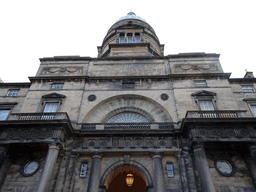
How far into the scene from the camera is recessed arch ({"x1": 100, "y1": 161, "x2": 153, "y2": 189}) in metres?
15.3

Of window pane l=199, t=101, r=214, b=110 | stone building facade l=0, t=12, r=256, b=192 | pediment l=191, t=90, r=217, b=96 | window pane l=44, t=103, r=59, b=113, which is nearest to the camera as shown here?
stone building facade l=0, t=12, r=256, b=192

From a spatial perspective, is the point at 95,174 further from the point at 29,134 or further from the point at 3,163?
the point at 3,163

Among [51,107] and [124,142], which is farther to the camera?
[51,107]

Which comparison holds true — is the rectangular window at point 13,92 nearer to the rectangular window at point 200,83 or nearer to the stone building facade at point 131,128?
the stone building facade at point 131,128

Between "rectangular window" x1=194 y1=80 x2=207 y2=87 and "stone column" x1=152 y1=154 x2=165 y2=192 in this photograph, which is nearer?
"stone column" x1=152 y1=154 x2=165 y2=192

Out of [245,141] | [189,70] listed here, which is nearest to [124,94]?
[189,70]

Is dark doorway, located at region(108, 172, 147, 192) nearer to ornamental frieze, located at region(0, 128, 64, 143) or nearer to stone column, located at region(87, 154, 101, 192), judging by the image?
stone column, located at region(87, 154, 101, 192)

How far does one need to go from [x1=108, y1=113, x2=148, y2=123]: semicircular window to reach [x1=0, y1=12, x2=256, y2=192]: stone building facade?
11cm

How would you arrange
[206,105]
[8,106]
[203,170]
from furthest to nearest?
[8,106] → [206,105] → [203,170]

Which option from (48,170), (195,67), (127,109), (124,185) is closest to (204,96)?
(195,67)

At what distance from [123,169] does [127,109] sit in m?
6.27

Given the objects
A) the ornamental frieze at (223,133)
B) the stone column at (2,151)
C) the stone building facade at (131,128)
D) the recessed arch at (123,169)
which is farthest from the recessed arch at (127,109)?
the stone column at (2,151)

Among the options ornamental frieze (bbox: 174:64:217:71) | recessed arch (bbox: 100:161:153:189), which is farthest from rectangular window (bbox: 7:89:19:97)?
ornamental frieze (bbox: 174:64:217:71)

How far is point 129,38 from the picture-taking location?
32188 millimetres
